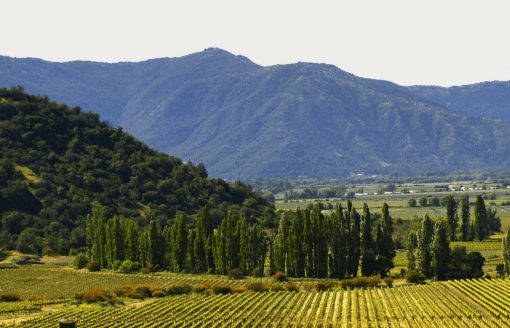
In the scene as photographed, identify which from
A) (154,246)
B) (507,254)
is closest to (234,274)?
(154,246)

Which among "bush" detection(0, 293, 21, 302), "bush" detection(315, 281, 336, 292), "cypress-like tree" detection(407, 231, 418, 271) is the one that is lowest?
"bush" detection(315, 281, 336, 292)

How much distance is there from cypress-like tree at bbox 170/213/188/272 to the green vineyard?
27.9 meters

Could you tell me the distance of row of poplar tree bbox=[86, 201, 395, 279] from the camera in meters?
134

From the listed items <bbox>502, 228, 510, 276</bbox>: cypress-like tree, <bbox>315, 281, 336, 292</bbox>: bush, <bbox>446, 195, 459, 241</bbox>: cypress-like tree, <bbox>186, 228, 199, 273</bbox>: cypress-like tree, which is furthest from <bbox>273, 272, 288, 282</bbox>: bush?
<bbox>446, 195, 459, 241</bbox>: cypress-like tree

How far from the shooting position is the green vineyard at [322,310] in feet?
283

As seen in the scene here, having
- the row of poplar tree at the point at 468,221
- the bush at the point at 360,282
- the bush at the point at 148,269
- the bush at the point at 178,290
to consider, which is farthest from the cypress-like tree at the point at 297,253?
the row of poplar tree at the point at 468,221

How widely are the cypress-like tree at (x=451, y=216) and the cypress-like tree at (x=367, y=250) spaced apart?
49893 mm

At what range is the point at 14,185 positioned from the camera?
188 metres

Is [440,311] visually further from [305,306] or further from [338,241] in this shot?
[338,241]

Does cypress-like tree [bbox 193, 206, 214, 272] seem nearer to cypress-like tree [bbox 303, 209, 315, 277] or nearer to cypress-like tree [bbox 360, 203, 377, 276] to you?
cypress-like tree [bbox 303, 209, 315, 277]

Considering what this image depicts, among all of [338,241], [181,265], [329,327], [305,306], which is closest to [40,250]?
[181,265]

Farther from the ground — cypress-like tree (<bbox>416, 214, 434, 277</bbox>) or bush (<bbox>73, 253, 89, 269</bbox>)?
cypress-like tree (<bbox>416, 214, 434, 277</bbox>)

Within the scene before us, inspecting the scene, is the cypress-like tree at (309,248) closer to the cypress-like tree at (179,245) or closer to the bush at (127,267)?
the cypress-like tree at (179,245)

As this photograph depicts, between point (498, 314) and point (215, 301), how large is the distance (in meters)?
37.6
